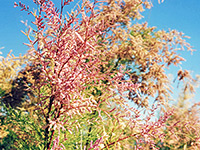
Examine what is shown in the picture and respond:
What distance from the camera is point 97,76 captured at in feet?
6.43

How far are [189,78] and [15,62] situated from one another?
5.40 m

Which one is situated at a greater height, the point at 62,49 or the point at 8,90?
the point at 8,90

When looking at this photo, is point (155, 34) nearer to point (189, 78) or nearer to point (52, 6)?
point (189, 78)

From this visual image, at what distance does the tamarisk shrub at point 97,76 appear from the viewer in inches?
65.0

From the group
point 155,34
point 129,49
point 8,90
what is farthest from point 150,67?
point 8,90

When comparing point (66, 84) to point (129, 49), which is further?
point (129, 49)

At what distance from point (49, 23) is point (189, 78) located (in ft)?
16.5

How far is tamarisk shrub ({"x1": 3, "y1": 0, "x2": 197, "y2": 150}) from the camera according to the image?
165 cm

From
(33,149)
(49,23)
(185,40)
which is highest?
(185,40)

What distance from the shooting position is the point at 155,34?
19.4 feet

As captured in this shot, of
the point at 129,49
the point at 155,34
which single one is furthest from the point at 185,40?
the point at 129,49

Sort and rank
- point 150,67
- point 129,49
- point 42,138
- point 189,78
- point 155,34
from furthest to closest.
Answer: point 155,34 < point 189,78 < point 150,67 < point 129,49 < point 42,138

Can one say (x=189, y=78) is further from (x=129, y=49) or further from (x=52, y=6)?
(x=52, y=6)

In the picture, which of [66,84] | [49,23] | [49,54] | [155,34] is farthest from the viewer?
[155,34]
